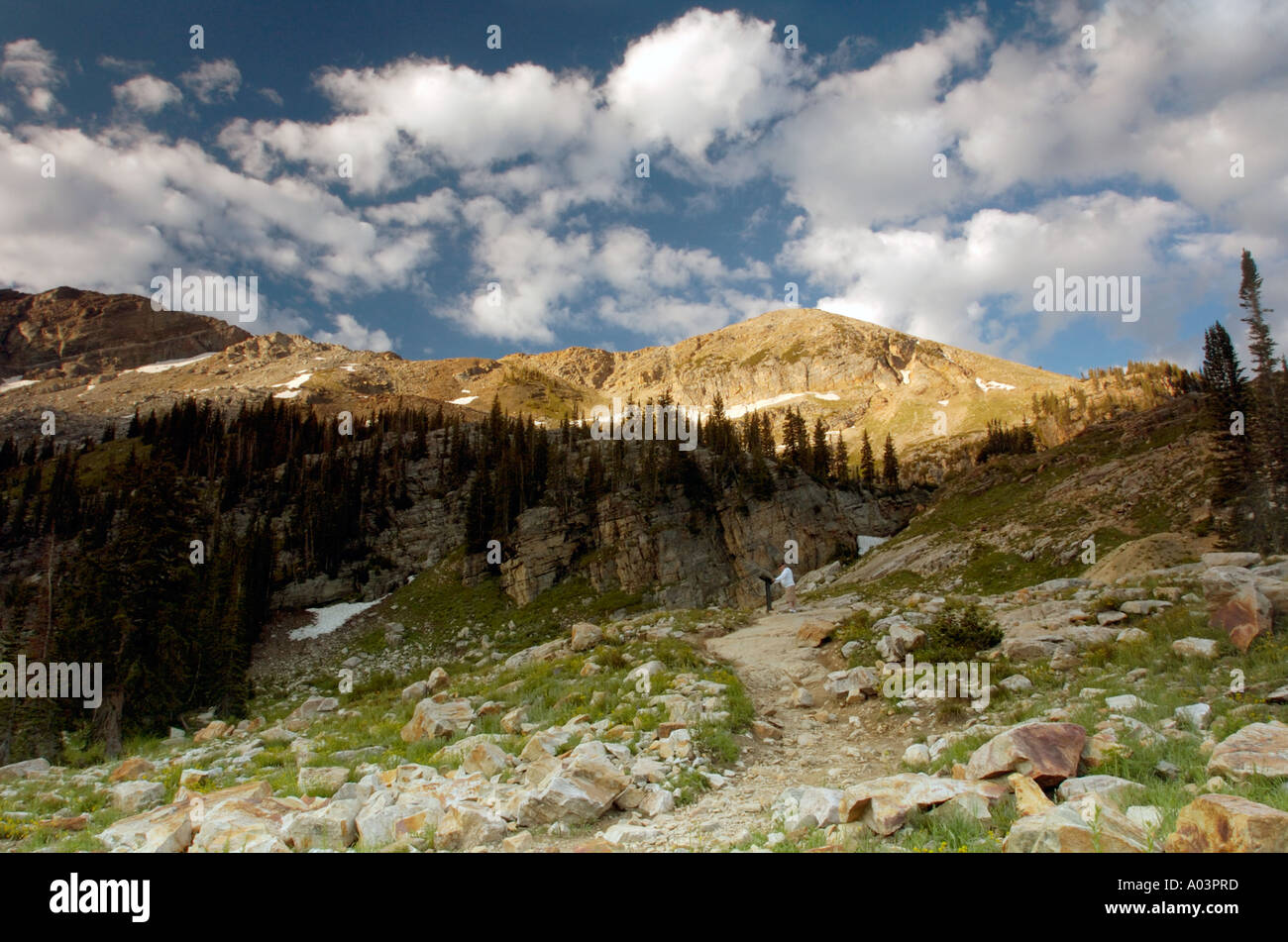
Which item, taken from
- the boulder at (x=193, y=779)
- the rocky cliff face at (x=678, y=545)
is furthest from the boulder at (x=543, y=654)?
the rocky cliff face at (x=678, y=545)

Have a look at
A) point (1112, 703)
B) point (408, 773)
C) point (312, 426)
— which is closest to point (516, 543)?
point (408, 773)

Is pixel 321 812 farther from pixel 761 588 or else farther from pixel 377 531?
pixel 377 531

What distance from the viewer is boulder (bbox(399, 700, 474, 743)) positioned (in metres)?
13.6

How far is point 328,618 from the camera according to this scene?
58.0 metres

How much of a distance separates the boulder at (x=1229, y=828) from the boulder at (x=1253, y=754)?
6.54 feet

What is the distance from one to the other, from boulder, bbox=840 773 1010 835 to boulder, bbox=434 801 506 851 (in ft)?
12.8

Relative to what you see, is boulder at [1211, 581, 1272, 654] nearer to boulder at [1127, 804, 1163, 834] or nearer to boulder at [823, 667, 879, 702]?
boulder at [823, 667, 879, 702]

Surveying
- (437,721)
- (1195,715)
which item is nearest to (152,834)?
(437,721)

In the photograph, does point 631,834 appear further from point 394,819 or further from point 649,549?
point 649,549

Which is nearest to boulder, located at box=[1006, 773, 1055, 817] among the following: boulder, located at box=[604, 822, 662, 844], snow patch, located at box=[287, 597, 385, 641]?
boulder, located at box=[604, 822, 662, 844]

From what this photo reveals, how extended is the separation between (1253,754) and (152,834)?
12052 mm

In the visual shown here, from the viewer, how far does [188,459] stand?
104 m
